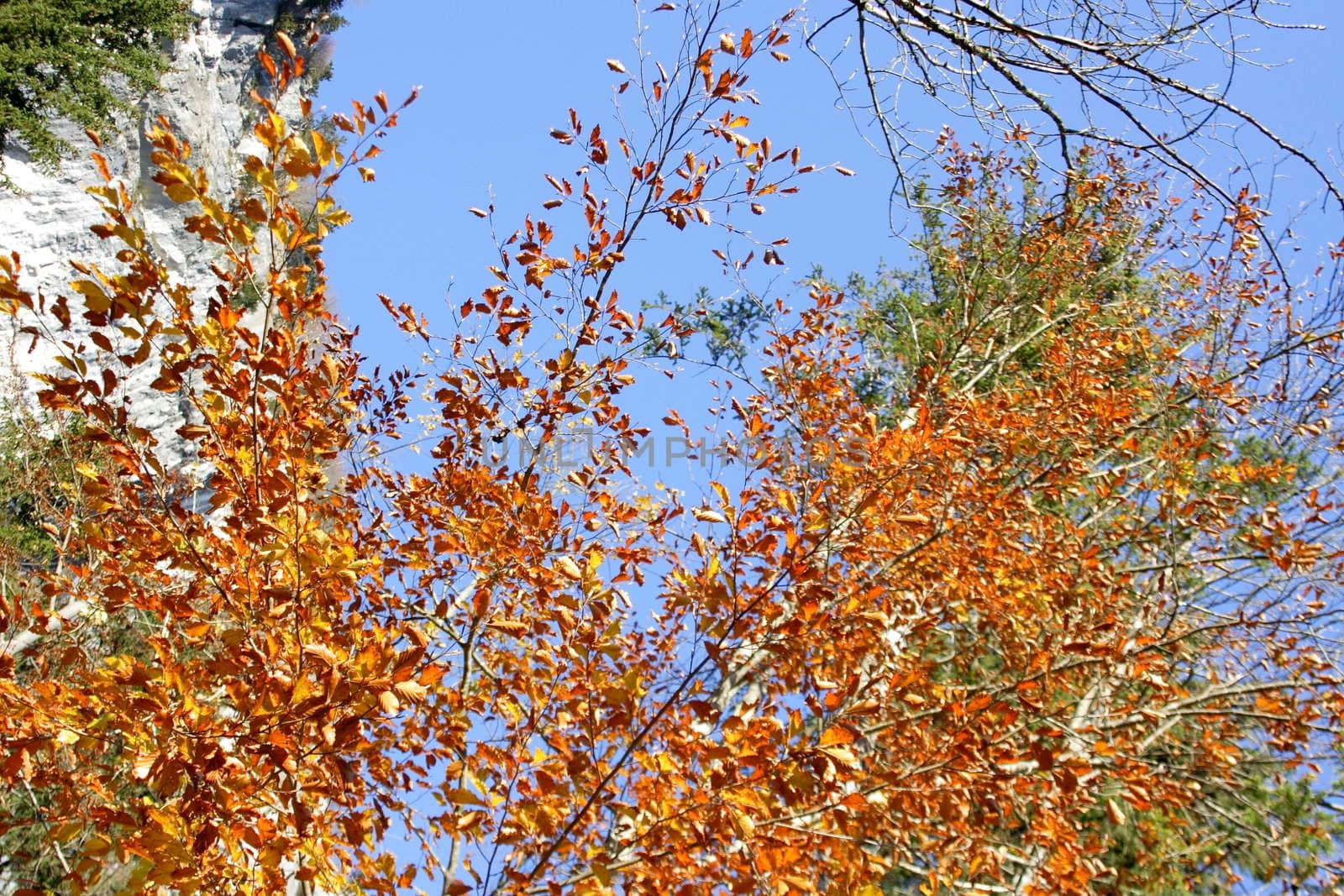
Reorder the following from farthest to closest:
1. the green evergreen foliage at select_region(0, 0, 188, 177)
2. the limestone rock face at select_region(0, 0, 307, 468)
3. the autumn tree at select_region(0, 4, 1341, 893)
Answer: the limestone rock face at select_region(0, 0, 307, 468) → the green evergreen foliage at select_region(0, 0, 188, 177) → the autumn tree at select_region(0, 4, 1341, 893)

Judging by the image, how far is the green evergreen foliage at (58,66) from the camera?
15.0 meters

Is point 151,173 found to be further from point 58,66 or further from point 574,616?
point 574,616

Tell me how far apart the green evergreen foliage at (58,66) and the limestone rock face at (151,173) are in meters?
0.81

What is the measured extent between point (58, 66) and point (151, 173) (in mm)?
6252

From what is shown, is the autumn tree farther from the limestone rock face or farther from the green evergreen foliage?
the green evergreen foliage

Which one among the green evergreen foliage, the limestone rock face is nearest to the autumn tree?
the limestone rock face

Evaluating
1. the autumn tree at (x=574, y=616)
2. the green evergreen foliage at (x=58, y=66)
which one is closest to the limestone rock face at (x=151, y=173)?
the green evergreen foliage at (x=58, y=66)

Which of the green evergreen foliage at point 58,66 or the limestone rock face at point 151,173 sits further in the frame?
the limestone rock face at point 151,173

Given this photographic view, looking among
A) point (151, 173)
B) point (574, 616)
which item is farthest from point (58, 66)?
point (574, 616)

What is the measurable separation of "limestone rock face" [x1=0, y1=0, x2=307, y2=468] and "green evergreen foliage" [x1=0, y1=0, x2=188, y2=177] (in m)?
0.81

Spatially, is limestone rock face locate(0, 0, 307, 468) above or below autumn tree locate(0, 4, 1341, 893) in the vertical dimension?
above

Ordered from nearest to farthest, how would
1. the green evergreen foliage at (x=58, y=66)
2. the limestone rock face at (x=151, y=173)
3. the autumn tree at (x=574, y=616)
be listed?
the autumn tree at (x=574, y=616), the green evergreen foliage at (x=58, y=66), the limestone rock face at (x=151, y=173)

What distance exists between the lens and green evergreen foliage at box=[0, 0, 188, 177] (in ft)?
49.1

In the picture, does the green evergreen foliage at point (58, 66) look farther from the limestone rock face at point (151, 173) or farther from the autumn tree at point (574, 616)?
the autumn tree at point (574, 616)
